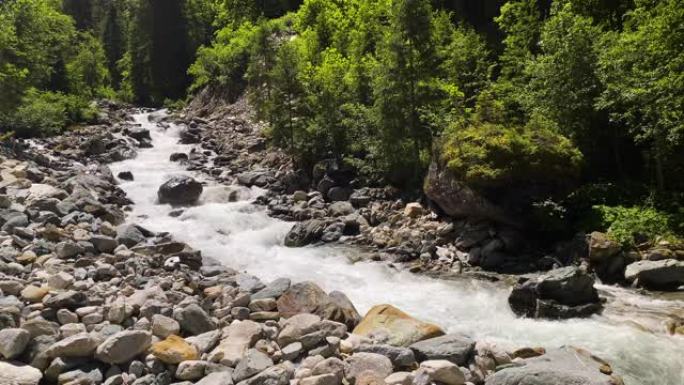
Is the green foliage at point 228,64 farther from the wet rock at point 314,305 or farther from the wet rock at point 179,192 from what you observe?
the wet rock at point 314,305

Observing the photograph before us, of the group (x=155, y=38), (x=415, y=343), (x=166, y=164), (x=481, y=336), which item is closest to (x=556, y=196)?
(x=481, y=336)

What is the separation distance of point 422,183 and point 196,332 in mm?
12908

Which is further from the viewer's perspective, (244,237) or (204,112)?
(204,112)

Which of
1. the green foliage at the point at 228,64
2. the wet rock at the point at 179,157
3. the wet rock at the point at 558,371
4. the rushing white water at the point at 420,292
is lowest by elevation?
the rushing white water at the point at 420,292

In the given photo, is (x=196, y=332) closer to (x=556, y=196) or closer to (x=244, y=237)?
(x=244, y=237)

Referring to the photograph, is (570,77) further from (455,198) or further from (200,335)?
(200,335)

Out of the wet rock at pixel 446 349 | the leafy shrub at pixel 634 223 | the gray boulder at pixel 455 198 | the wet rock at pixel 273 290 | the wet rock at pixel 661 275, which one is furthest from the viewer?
the gray boulder at pixel 455 198

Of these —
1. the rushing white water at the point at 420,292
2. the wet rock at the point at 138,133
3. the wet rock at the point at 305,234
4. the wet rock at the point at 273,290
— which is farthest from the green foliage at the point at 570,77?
the wet rock at the point at 138,133

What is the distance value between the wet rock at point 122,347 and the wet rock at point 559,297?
825 cm

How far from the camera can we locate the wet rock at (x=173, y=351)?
26.1 ft

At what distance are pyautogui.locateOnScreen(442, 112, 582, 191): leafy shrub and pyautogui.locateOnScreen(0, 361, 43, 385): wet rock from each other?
40.8 feet

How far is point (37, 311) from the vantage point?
29.0ft

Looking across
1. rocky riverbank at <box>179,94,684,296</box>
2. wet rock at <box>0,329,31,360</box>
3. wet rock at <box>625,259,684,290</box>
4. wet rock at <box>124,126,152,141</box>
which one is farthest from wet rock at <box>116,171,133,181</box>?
wet rock at <box>625,259,684,290</box>

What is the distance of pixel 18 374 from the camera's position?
724 centimetres
